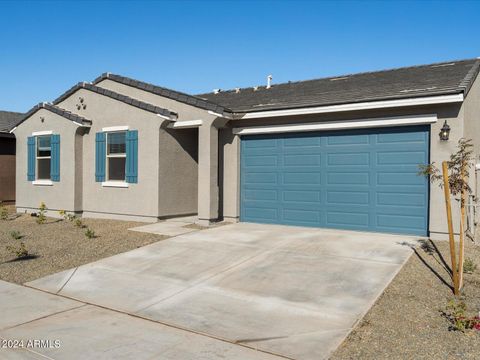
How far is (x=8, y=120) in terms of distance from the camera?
20547 millimetres

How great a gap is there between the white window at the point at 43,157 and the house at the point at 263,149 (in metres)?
0.05

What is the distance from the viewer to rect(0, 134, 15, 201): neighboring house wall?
61.0ft

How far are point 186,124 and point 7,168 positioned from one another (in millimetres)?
10881

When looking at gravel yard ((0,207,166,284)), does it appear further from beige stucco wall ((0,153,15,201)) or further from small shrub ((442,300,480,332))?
small shrub ((442,300,480,332))

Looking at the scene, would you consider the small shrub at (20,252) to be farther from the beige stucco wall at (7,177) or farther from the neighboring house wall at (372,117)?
the beige stucco wall at (7,177)

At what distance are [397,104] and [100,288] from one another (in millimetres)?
7166

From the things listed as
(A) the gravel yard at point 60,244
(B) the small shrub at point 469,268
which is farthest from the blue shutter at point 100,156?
(B) the small shrub at point 469,268

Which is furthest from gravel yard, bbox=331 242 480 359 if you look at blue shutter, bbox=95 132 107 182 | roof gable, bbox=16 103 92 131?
roof gable, bbox=16 103 92 131

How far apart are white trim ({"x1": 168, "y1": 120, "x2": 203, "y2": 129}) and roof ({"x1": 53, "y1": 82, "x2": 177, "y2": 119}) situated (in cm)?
24

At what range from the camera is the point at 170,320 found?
17.9 feet

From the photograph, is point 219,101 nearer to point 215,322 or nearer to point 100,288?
point 100,288

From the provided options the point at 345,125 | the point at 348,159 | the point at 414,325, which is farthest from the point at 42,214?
the point at 414,325

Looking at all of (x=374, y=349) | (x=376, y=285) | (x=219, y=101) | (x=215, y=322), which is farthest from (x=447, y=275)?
(x=219, y=101)

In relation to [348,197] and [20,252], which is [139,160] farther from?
[348,197]
